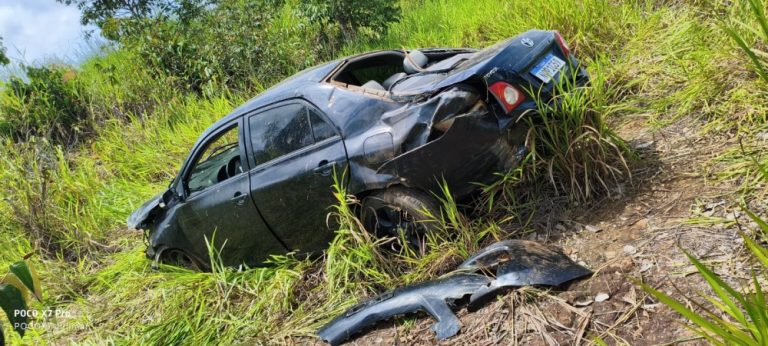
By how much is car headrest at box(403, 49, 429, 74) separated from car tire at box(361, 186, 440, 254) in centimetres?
112

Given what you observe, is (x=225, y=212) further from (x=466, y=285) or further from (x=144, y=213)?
(x=466, y=285)

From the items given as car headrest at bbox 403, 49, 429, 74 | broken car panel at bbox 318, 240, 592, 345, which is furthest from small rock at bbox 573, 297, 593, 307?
car headrest at bbox 403, 49, 429, 74

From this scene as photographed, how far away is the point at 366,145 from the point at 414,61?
111 centimetres

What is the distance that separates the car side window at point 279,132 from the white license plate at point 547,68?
1.54m

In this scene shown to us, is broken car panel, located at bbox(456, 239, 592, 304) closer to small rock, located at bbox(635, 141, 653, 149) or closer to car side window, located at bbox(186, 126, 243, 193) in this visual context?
small rock, located at bbox(635, 141, 653, 149)

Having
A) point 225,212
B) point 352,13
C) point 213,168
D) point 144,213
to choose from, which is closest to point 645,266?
point 225,212

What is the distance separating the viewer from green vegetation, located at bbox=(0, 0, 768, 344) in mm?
3510

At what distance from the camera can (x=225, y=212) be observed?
4.12m

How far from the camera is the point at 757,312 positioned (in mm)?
1609

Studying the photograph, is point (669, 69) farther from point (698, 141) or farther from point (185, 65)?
point (185, 65)

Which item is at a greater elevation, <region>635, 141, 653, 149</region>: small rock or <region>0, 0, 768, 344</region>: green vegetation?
<region>0, 0, 768, 344</region>: green vegetation

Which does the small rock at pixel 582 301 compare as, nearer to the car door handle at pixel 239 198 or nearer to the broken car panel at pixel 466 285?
the broken car panel at pixel 466 285

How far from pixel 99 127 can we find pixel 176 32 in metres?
1.94

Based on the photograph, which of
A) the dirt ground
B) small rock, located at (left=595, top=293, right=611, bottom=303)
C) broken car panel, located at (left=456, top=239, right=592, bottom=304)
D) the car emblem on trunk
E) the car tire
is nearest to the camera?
the dirt ground
